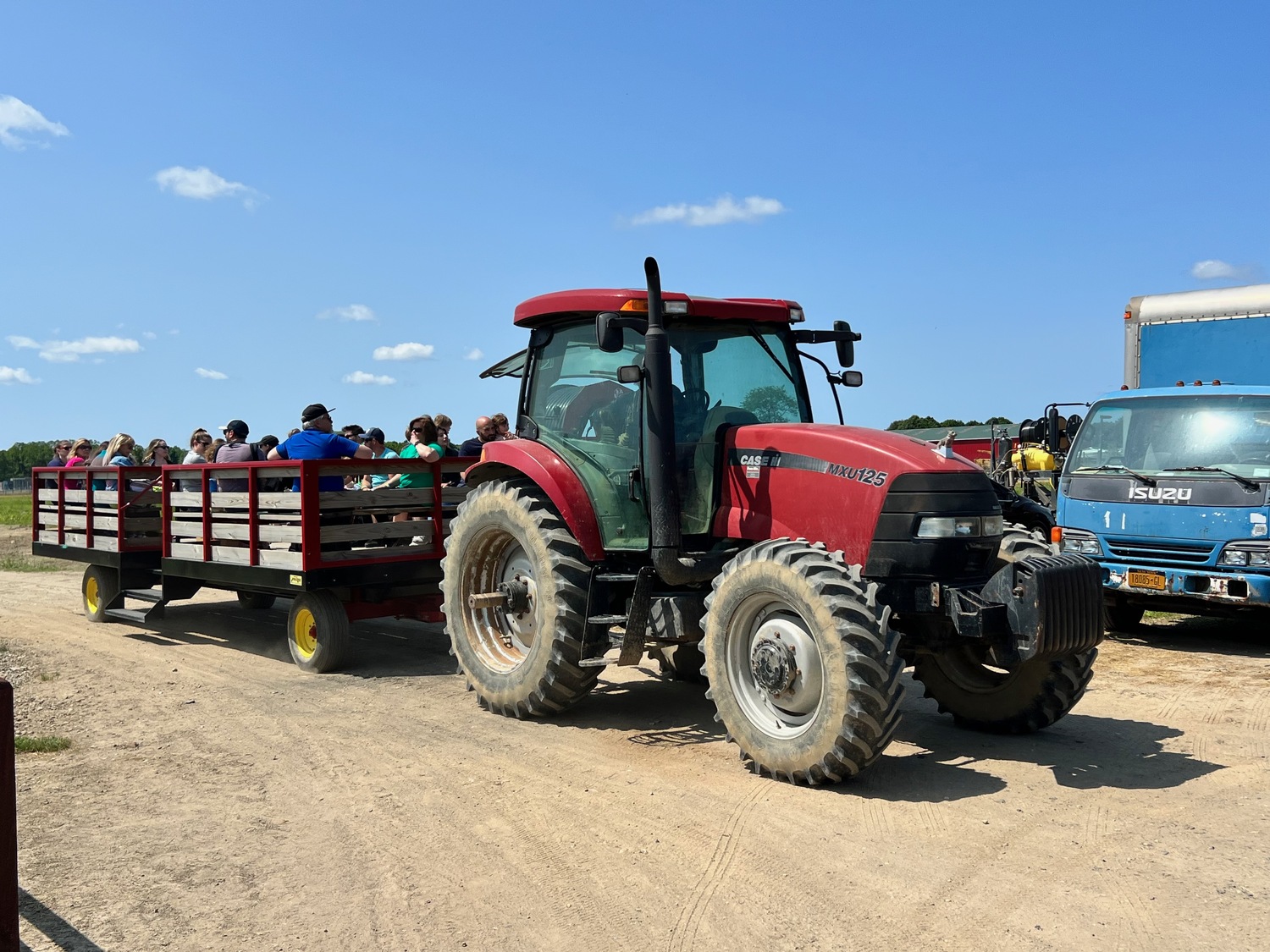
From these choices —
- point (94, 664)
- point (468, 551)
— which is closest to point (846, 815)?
point (468, 551)

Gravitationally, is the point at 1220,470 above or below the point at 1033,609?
above

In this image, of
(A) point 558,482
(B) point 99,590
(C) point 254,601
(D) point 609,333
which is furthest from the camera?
(C) point 254,601

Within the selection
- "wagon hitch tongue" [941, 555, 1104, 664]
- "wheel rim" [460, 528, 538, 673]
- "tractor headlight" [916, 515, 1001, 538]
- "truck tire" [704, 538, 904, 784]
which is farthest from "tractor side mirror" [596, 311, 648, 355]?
"wagon hitch tongue" [941, 555, 1104, 664]

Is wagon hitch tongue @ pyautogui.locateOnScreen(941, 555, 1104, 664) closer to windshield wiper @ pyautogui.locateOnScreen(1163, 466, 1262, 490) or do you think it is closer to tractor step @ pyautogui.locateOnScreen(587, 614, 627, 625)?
tractor step @ pyautogui.locateOnScreen(587, 614, 627, 625)

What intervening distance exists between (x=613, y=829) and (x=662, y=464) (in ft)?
6.57

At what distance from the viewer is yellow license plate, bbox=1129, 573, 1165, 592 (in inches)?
357

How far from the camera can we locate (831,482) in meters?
5.56

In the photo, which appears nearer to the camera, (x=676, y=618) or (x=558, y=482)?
(x=676, y=618)

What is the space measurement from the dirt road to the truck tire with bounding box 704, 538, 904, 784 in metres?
0.22

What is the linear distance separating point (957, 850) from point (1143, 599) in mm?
6040

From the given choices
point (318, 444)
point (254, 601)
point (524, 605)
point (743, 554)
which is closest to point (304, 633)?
point (318, 444)

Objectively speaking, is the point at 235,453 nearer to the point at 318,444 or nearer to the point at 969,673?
the point at 318,444

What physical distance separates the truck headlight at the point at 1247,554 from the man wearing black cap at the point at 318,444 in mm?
6776

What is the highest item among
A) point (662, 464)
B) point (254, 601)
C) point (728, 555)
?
point (662, 464)
